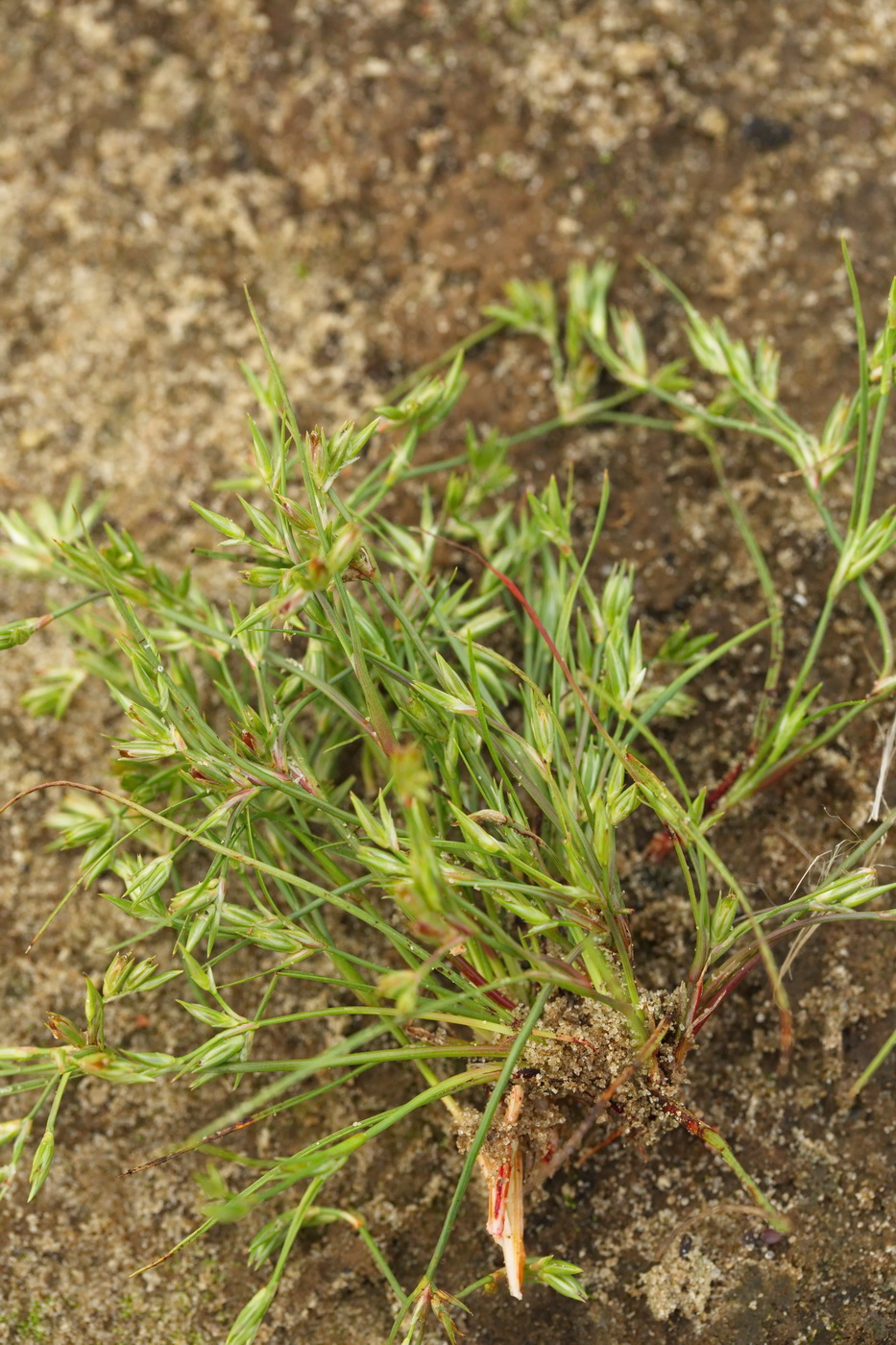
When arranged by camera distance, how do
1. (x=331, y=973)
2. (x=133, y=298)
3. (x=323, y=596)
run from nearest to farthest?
(x=323, y=596)
(x=331, y=973)
(x=133, y=298)

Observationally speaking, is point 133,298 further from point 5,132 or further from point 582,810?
point 582,810

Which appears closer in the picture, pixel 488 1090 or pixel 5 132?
pixel 488 1090

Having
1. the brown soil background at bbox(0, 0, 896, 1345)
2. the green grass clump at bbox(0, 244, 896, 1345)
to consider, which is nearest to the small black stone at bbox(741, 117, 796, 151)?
the brown soil background at bbox(0, 0, 896, 1345)

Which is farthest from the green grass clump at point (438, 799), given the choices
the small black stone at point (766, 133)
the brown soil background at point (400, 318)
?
the small black stone at point (766, 133)

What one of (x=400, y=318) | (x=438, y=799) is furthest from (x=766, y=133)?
(x=438, y=799)

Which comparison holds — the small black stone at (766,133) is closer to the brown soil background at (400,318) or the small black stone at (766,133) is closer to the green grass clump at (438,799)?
the brown soil background at (400,318)

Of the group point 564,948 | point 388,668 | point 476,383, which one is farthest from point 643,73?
point 564,948
